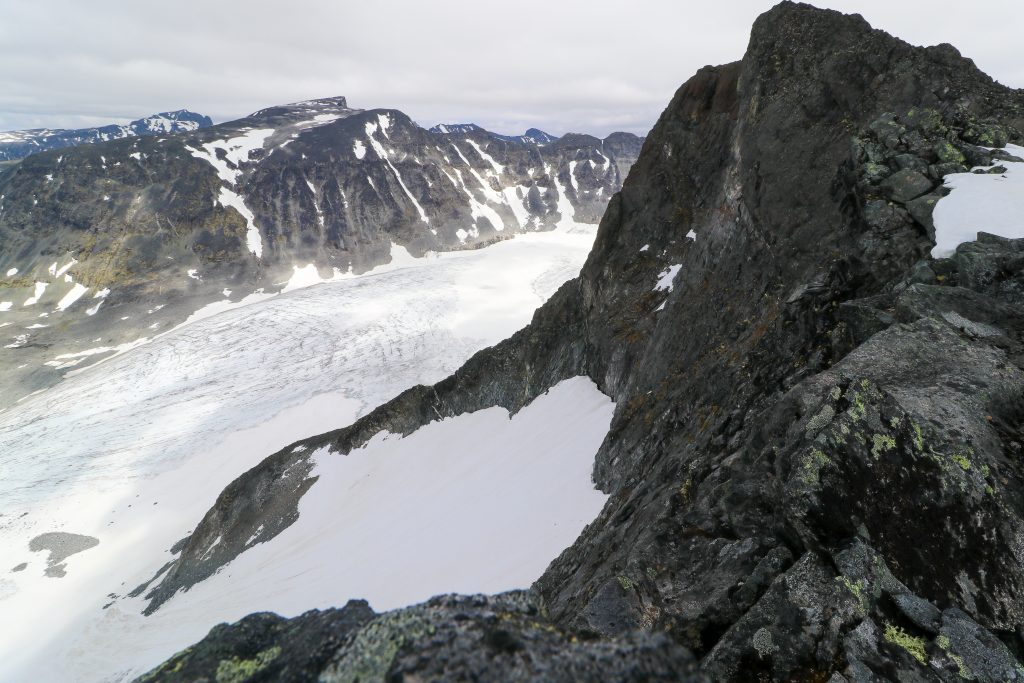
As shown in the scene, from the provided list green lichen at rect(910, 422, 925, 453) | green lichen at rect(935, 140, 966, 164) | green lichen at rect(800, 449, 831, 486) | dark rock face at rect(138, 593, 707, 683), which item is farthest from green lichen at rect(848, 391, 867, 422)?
green lichen at rect(935, 140, 966, 164)

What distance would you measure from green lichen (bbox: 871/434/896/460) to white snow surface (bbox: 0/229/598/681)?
37.1 feet

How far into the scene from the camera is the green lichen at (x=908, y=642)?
15.1ft

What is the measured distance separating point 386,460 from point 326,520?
19.7 feet

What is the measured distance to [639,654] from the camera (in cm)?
358

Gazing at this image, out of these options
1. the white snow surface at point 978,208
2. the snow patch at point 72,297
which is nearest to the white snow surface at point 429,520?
the white snow surface at point 978,208

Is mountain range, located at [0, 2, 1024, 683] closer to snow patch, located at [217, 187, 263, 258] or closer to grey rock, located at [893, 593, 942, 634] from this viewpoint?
grey rock, located at [893, 593, 942, 634]

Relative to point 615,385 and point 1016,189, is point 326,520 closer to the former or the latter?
point 615,385

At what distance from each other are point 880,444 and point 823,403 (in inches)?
42.2

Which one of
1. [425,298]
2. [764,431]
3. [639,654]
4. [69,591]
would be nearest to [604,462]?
[764,431]

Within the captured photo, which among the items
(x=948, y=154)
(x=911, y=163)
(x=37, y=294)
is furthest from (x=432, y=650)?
(x=37, y=294)

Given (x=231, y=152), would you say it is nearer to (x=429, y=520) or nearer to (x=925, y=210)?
(x=429, y=520)

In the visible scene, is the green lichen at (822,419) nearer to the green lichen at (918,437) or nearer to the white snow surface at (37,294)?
the green lichen at (918,437)

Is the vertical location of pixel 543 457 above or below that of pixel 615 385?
below

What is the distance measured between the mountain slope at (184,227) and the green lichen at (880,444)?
398 ft
